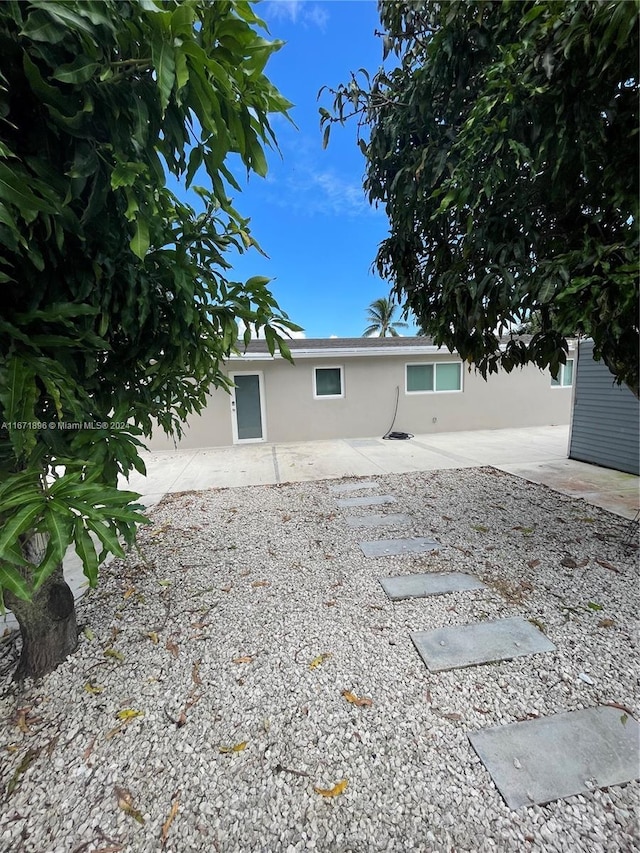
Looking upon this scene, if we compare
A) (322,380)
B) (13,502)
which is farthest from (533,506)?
(322,380)

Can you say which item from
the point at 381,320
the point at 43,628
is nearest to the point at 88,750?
the point at 43,628

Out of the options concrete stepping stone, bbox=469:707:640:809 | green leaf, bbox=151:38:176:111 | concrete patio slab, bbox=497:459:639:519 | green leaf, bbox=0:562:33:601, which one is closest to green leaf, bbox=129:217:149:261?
green leaf, bbox=151:38:176:111

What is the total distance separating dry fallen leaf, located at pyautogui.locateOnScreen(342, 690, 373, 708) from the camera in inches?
62.9

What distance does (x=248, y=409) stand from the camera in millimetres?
8938

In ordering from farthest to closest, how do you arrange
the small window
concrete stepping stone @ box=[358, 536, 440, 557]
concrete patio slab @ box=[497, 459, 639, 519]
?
the small window < concrete patio slab @ box=[497, 459, 639, 519] < concrete stepping stone @ box=[358, 536, 440, 557]

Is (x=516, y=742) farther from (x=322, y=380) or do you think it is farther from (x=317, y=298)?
(x=317, y=298)

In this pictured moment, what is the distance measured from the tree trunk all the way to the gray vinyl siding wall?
6951mm

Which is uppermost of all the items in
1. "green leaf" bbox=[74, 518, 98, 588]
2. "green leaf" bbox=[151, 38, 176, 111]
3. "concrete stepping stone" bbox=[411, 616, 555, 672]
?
"green leaf" bbox=[151, 38, 176, 111]

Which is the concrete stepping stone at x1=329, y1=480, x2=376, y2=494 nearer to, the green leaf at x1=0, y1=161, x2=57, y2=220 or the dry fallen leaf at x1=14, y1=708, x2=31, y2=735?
the dry fallen leaf at x1=14, y1=708, x2=31, y2=735

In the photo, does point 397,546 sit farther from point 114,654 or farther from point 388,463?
point 388,463

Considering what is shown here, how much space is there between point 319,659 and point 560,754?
1085 millimetres

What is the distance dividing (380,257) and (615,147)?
1.68 meters

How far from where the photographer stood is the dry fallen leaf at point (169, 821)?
1.14 m

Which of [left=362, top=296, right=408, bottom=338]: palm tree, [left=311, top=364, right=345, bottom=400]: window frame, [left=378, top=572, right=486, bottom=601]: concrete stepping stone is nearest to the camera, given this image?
[left=378, top=572, right=486, bottom=601]: concrete stepping stone
